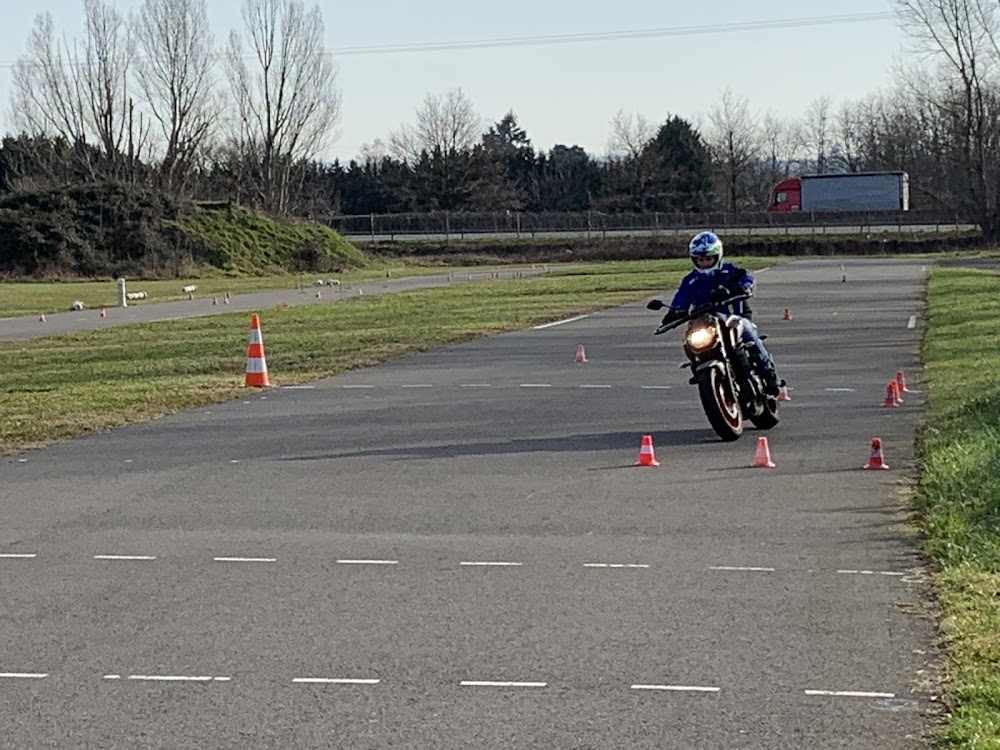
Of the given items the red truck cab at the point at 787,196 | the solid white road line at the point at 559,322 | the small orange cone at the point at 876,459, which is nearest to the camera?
the small orange cone at the point at 876,459

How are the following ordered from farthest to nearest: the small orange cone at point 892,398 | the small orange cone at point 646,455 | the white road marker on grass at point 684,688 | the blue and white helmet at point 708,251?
the small orange cone at point 892,398
the blue and white helmet at point 708,251
the small orange cone at point 646,455
the white road marker on grass at point 684,688

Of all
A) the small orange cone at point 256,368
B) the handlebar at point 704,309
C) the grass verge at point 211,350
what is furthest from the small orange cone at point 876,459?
the small orange cone at point 256,368

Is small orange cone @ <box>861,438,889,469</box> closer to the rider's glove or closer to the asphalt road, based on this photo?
the asphalt road

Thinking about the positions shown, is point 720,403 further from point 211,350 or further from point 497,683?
point 211,350

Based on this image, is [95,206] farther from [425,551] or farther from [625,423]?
[425,551]

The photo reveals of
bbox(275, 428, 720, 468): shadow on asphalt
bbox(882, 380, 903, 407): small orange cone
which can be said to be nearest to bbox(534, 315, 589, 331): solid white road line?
bbox(882, 380, 903, 407): small orange cone

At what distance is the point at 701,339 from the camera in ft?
40.5

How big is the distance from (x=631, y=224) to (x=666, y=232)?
592 centimetres

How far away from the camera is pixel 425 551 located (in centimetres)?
842

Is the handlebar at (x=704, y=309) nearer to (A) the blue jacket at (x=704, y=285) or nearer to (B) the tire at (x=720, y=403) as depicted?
(A) the blue jacket at (x=704, y=285)

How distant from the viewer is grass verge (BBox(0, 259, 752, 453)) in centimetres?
1561

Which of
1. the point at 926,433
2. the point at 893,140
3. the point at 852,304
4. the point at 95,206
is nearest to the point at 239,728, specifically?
the point at 926,433

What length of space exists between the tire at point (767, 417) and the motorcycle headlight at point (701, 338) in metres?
1.02

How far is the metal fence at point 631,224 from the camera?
90062 millimetres
